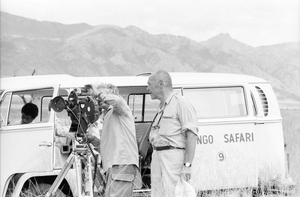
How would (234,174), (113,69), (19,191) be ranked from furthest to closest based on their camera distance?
(113,69) → (234,174) → (19,191)

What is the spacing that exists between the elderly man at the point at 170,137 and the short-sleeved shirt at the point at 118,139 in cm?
31

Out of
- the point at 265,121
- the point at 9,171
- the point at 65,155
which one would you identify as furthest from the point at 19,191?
the point at 265,121

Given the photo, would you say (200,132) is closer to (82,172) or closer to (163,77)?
(82,172)

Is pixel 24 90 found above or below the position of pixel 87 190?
above

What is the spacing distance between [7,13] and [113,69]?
5248 cm

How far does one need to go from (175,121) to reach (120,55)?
145173 millimetres

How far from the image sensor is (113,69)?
138m

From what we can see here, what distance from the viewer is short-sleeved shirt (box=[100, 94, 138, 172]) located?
5.53 metres

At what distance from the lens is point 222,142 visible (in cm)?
736

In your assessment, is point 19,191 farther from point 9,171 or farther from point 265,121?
point 265,121

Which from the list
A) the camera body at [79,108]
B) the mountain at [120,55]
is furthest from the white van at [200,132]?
the mountain at [120,55]

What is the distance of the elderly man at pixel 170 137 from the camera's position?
5156mm

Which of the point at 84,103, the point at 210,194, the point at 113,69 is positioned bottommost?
the point at 210,194

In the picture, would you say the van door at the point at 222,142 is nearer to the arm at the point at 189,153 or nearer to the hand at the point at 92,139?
the hand at the point at 92,139
